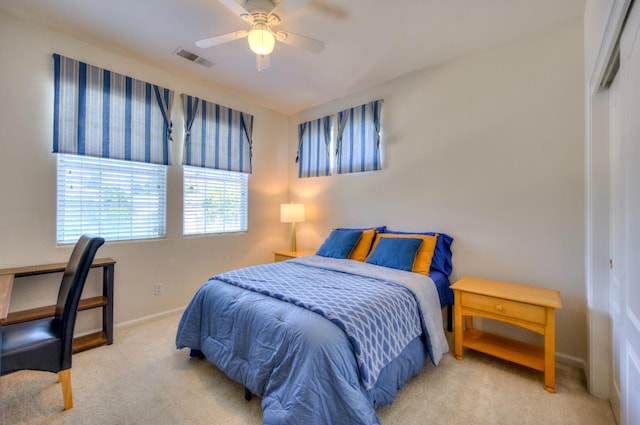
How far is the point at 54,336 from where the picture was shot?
5.52 feet

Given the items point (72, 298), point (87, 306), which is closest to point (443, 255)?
point (72, 298)

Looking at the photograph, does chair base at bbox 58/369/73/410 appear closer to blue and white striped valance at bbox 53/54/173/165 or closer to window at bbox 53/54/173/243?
window at bbox 53/54/173/243

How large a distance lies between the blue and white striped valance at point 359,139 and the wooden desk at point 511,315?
5.89 ft

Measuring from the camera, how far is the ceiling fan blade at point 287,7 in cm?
185

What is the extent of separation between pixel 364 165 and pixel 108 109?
9.23ft

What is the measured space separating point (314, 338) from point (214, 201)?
2.72m

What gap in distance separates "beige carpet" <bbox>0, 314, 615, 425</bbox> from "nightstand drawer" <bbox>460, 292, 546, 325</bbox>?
18.3 inches

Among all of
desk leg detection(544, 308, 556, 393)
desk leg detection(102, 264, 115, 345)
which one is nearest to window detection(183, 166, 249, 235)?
desk leg detection(102, 264, 115, 345)

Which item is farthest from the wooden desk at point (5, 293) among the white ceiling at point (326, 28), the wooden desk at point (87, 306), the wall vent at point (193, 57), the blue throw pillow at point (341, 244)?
the blue throw pillow at point (341, 244)

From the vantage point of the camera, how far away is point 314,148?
13.7 feet

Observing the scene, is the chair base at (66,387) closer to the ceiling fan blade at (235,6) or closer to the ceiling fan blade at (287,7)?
the ceiling fan blade at (235,6)

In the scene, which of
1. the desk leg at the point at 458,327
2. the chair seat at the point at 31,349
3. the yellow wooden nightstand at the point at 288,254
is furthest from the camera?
the yellow wooden nightstand at the point at 288,254

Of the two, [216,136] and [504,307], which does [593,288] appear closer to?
[504,307]

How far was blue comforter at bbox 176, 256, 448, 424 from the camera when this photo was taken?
1.40 metres
